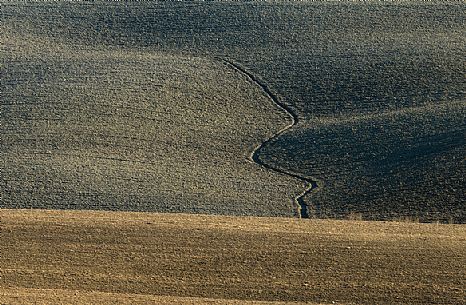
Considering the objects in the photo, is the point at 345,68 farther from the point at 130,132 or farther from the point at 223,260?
the point at 223,260

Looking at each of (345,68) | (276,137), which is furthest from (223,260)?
(345,68)

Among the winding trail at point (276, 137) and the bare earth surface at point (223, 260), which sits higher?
the winding trail at point (276, 137)

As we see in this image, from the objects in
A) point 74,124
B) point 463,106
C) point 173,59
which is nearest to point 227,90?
point 173,59

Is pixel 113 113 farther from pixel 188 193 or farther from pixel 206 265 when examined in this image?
pixel 206 265

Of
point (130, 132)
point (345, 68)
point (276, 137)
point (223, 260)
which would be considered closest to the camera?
point (223, 260)

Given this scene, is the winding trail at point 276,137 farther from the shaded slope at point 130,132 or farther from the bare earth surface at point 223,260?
the bare earth surface at point 223,260

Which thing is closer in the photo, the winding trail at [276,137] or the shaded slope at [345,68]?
the winding trail at [276,137]

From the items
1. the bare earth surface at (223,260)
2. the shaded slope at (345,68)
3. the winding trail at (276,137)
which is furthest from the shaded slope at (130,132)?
the bare earth surface at (223,260)
